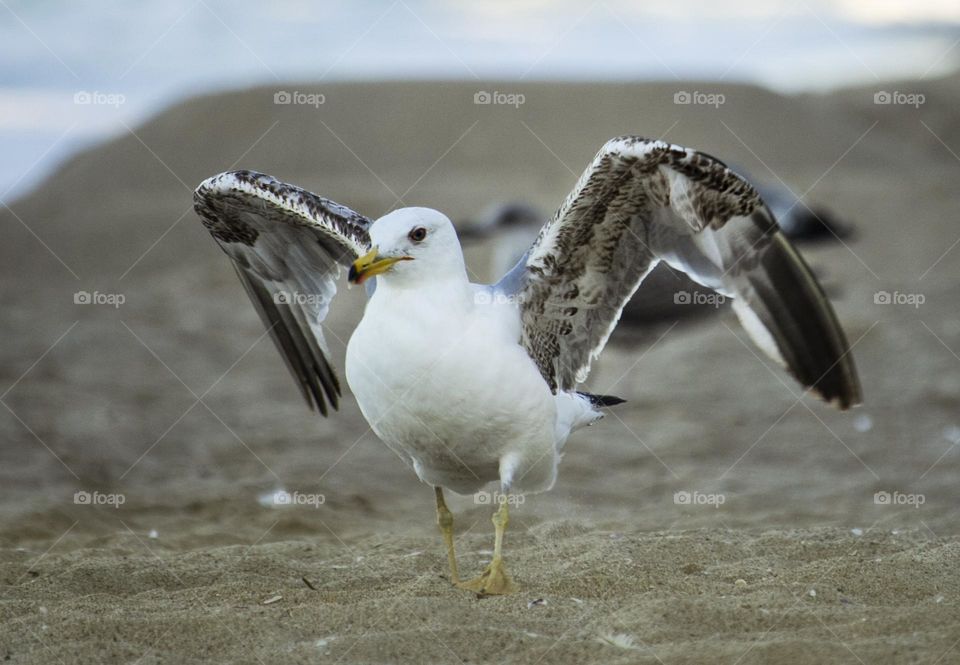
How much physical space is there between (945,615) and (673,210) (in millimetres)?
2172

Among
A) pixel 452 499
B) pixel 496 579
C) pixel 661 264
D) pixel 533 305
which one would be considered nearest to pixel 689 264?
pixel 533 305

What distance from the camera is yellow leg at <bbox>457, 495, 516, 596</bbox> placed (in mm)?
5441

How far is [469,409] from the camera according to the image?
5371 mm

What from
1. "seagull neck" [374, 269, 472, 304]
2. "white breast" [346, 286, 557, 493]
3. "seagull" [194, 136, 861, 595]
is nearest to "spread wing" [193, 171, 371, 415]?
"seagull" [194, 136, 861, 595]

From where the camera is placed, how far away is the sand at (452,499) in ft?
15.8

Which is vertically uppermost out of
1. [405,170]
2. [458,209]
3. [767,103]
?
[767,103]

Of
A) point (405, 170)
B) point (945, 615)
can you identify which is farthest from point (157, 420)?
point (405, 170)

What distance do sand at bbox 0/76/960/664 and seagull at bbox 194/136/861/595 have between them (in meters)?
0.68

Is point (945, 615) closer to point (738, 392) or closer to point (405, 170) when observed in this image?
point (738, 392)

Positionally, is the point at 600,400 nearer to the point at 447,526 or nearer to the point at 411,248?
the point at 447,526

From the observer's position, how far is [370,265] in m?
5.22

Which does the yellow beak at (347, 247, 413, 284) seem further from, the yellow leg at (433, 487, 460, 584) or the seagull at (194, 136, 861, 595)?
the yellow leg at (433, 487, 460, 584)

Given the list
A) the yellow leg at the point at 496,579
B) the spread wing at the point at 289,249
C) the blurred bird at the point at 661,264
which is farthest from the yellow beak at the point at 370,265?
the blurred bird at the point at 661,264

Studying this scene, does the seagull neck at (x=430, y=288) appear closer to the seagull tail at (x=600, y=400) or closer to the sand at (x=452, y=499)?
the sand at (x=452, y=499)
